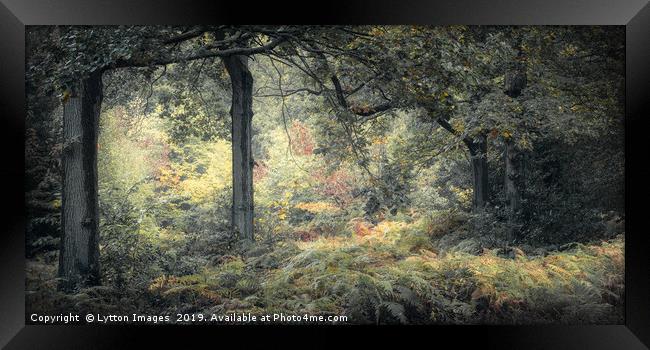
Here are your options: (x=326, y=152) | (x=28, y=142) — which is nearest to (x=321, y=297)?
(x=326, y=152)

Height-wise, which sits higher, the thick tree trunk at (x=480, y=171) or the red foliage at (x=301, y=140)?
the red foliage at (x=301, y=140)

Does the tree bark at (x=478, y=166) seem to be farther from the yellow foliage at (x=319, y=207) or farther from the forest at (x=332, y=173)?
the yellow foliage at (x=319, y=207)

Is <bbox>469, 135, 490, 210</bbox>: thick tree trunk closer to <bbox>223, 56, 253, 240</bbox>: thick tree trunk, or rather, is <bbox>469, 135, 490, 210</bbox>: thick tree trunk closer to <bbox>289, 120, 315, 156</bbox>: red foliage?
<bbox>289, 120, 315, 156</bbox>: red foliage

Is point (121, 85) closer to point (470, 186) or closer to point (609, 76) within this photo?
point (470, 186)

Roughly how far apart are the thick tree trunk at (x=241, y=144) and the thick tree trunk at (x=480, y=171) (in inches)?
105

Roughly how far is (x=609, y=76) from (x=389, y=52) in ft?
8.18

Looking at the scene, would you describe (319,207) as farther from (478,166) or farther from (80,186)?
(80,186)

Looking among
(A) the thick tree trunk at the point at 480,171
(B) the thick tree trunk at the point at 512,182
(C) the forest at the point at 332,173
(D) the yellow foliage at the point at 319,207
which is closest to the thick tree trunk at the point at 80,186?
(C) the forest at the point at 332,173

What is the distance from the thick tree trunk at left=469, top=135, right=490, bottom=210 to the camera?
268 inches

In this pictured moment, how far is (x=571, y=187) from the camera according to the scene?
677 centimetres
